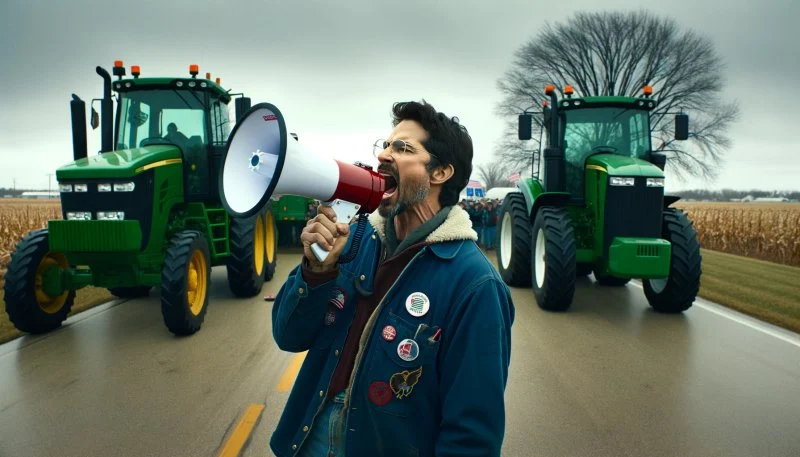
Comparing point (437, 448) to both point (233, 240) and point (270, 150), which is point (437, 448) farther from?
point (233, 240)

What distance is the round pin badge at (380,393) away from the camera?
190 cm

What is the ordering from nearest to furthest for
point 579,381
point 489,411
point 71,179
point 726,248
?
point 489,411 → point 579,381 → point 71,179 → point 726,248

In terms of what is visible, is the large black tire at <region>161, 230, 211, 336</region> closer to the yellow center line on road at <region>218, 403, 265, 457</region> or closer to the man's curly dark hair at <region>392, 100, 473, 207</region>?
the yellow center line on road at <region>218, 403, 265, 457</region>

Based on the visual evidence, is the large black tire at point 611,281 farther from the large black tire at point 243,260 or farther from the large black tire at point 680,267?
the large black tire at point 243,260

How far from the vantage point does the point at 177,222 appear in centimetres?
868

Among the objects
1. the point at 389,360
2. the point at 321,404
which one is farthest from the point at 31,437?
the point at 389,360

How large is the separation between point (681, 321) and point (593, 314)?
1.16 meters

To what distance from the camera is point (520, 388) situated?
17.7 ft

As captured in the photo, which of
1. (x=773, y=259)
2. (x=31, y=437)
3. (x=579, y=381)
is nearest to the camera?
(x=31, y=437)

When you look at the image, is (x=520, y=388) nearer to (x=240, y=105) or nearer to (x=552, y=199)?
A: (x=552, y=199)

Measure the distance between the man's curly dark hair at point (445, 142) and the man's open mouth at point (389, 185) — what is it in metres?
0.14

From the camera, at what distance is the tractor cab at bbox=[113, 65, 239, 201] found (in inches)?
336

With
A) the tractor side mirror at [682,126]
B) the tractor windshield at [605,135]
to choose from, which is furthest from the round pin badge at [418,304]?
the tractor side mirror at [682,126]

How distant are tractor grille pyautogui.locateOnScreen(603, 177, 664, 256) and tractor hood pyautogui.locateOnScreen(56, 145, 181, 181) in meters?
6.26
